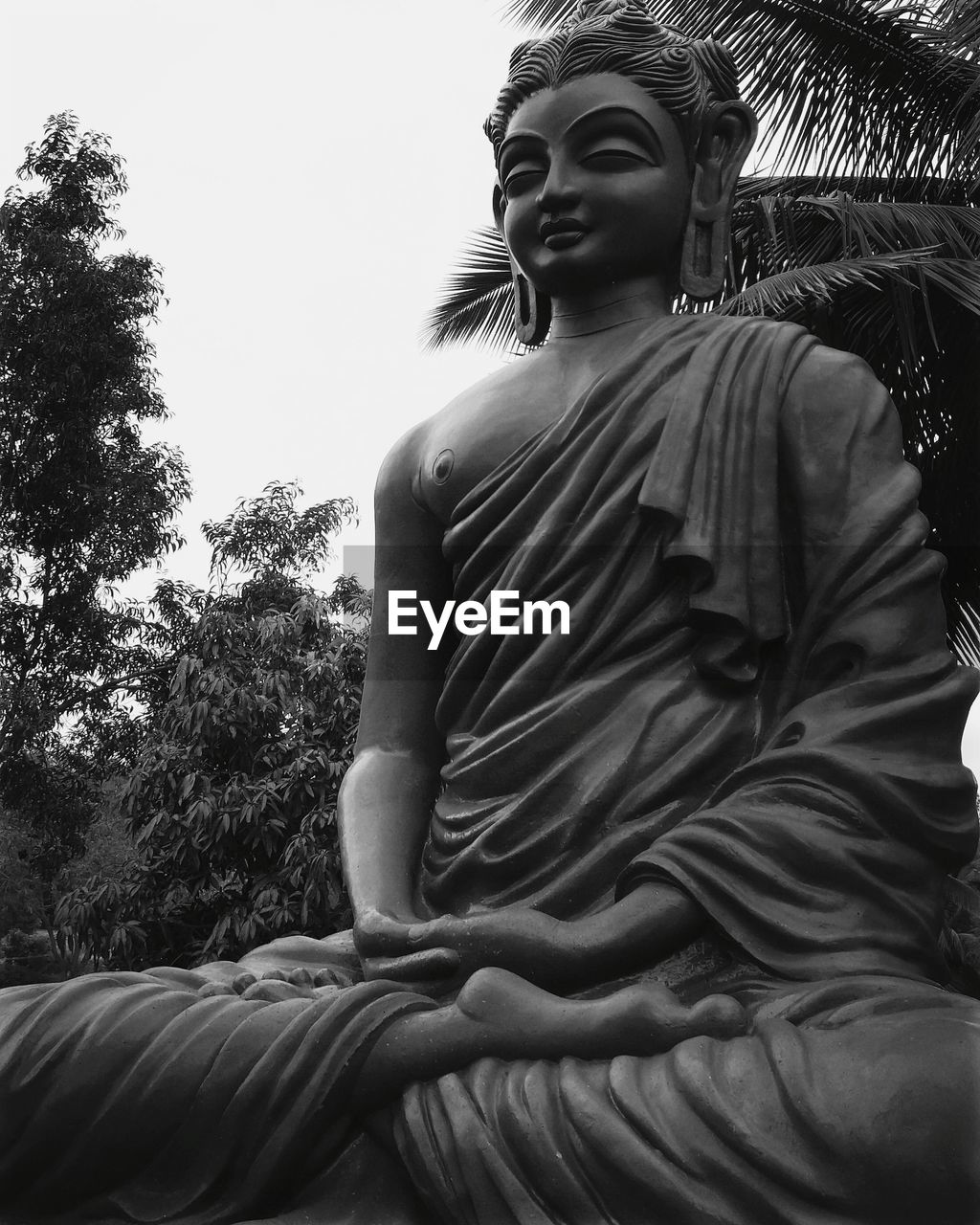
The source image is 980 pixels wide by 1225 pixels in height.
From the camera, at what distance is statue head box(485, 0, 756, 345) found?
334cm

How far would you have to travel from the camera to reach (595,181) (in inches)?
130

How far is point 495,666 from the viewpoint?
309cm

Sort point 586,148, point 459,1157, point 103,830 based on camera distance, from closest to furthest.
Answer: point 459,1157, point 586,148, point 103,830

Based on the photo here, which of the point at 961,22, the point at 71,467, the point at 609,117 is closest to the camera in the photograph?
the point at 609,117

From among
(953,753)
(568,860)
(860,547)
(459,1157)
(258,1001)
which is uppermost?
(860,547)

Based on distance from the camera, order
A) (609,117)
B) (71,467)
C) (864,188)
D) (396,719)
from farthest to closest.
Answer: (71,467) → (864,188) → (396,719) → (609,117)

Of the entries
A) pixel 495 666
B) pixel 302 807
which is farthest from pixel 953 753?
pixel 302 807

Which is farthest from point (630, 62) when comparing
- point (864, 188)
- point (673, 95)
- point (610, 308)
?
point (864, 188)

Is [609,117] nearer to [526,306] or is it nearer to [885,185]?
[526,306]

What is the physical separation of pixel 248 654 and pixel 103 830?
25.5ft

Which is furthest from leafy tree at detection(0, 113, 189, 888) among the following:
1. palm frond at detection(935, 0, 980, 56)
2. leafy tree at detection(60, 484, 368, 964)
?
palm frond at detection(935, 0, 980, 56)

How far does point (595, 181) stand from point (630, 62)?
302 mm

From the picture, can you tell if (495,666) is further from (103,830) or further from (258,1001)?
(103,830)

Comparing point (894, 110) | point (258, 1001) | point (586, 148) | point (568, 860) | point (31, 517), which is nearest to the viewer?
point (258, 1001)
